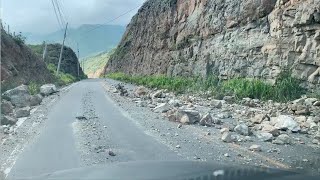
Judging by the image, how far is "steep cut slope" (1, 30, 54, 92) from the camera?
26.5 meters

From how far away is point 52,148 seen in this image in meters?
8.99

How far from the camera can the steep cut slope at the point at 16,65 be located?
86.9 feet

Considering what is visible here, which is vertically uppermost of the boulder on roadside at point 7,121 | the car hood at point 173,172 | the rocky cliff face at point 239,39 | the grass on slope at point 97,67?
the rocky cliff face at point 239,39

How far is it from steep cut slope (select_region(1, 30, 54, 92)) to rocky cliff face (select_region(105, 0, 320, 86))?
37.8 feet

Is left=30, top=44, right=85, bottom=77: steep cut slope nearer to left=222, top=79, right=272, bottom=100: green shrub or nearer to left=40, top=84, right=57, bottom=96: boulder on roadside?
left=40, top=84, right=57, bottom=96: boulder on roadside

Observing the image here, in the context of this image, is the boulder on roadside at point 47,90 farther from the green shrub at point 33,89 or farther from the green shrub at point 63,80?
the green shrub at point 63,80

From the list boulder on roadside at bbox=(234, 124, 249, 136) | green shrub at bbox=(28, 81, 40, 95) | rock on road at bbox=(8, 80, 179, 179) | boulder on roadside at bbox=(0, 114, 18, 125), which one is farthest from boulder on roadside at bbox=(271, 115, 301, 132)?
green shrub at bbox=(28, 81, 40, 95)

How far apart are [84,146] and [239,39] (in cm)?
1646

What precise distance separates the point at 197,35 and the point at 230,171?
3160 cm

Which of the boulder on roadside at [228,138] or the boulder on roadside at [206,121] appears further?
the boulder on roadside at [206,121]

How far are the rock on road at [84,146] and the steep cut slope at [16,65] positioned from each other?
37.8 ft

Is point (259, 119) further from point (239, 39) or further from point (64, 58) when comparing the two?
point (64, 58)

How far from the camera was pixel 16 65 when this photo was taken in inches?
1308

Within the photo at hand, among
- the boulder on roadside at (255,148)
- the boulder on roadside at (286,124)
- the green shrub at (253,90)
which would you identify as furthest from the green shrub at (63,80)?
the boulder on roadside at (255,148)
